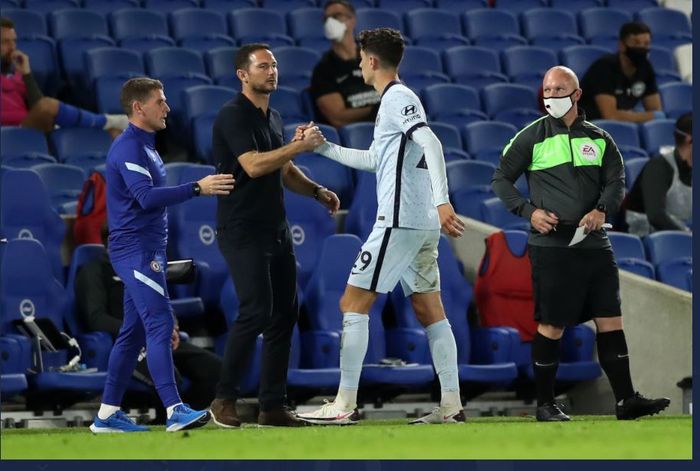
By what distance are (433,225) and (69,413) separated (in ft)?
8.39

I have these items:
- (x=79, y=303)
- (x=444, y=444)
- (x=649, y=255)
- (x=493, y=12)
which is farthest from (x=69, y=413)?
(x=493, y=12)

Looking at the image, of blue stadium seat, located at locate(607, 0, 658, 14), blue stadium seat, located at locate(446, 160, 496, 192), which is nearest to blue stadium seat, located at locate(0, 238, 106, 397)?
blue stadium seat, located at locate(446, 160, 496, 192)

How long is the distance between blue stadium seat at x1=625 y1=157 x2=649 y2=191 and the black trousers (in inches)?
192

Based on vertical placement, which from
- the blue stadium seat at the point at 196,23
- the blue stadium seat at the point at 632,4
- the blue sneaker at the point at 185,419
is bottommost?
the blue sneaker at the point at 185,419

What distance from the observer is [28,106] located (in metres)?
10.4

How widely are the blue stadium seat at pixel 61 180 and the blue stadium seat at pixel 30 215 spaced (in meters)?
0.75

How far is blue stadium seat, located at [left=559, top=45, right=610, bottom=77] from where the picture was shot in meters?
13.4

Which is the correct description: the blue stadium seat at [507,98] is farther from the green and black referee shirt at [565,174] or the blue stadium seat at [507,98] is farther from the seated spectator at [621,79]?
the green and black referee shirt at [565,174]

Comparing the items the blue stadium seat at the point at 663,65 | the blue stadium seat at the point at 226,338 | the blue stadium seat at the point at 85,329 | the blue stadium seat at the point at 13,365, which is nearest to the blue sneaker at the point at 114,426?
the blue stadium seat at the point at 13,365

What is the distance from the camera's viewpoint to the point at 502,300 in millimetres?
9695

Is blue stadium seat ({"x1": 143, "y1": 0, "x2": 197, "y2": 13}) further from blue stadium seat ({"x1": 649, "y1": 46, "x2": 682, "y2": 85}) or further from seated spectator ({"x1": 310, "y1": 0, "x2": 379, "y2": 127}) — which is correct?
blue stadium seat ({"x1": 649, "y1": 46, "x2": 682, "y2": 85})

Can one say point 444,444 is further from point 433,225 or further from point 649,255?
point 649,255

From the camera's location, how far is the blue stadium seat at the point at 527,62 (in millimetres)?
13234

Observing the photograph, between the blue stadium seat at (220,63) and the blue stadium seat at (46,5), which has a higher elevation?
the blue stadium seat at (46,5)
